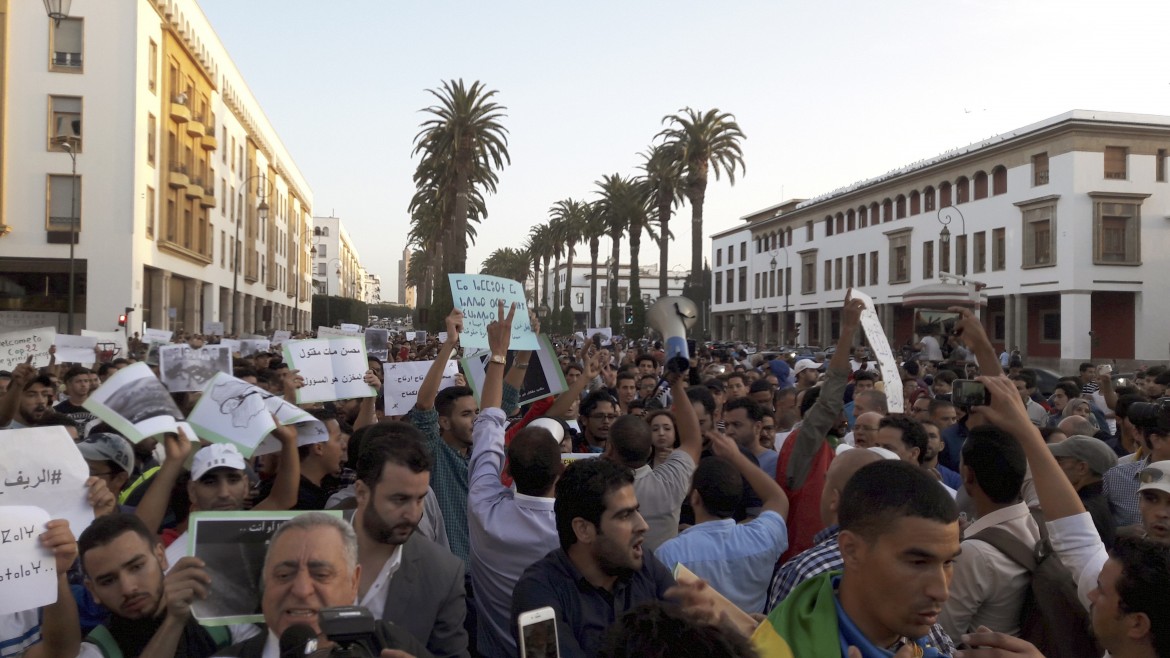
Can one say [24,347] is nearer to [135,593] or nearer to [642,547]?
[135,593]

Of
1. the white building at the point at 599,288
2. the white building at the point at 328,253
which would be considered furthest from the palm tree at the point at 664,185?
the white building at the point at 328,253

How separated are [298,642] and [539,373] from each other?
6.55 metres

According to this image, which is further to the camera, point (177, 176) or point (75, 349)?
point (177, 176)

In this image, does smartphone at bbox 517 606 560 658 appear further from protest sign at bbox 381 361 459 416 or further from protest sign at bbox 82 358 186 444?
protest sign at bbox 381 361 459 416

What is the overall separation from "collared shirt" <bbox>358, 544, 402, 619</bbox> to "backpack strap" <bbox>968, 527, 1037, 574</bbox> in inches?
90.0

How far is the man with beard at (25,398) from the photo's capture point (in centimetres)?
757

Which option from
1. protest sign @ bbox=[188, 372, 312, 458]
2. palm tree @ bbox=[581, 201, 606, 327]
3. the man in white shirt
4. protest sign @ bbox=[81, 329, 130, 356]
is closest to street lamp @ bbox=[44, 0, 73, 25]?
protest sign @ bbox=[81, 329, 130, 356]

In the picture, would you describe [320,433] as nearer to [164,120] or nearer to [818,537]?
[818,537]

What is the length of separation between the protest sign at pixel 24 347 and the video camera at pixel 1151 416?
1087 cm

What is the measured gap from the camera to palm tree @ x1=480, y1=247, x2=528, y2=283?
3957 inches

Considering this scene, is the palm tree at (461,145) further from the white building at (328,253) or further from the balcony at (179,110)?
the white building at (328,253)

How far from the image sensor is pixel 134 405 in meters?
4.43

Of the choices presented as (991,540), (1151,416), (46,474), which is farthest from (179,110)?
(991,540)

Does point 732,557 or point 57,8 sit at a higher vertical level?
point 57,8
